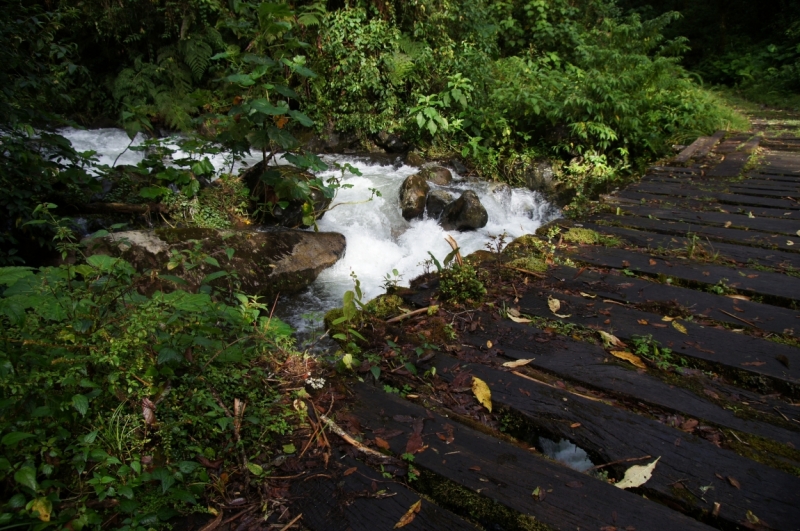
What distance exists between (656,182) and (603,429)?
15.8 ft

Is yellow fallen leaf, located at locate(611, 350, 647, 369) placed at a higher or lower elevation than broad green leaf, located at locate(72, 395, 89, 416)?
higher

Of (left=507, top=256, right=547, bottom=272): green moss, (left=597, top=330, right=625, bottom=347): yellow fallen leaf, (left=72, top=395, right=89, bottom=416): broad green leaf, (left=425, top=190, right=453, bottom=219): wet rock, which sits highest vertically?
(left=597, top=330, right=625, bottom=347): yellow fallen leaf

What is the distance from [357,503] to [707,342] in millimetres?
2029

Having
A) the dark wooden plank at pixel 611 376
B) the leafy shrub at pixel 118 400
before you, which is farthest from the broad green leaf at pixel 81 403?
the dark wooden plank at pixel 611 376

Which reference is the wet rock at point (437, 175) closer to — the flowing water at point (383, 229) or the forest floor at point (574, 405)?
the flowing water at point (383, 229)

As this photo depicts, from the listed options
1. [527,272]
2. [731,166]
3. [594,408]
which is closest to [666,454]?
[594,408]

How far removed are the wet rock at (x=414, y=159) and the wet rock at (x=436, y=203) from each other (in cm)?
186

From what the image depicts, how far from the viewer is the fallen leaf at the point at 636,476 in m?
1.65

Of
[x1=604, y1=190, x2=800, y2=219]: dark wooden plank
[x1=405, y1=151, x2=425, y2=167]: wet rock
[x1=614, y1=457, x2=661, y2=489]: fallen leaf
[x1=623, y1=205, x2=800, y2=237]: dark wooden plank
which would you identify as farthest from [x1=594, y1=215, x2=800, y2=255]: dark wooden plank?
[x1=405, y1=151, x2=425, y2=167]: wet rock

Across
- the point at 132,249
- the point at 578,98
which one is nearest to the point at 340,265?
the point at 132,249

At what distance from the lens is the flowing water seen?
202 inches

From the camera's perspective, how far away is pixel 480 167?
835cm

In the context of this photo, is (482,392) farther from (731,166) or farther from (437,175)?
(437,175)

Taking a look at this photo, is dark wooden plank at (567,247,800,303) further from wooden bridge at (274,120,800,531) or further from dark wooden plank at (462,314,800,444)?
dark wooden plank at (462,314,800,444)
